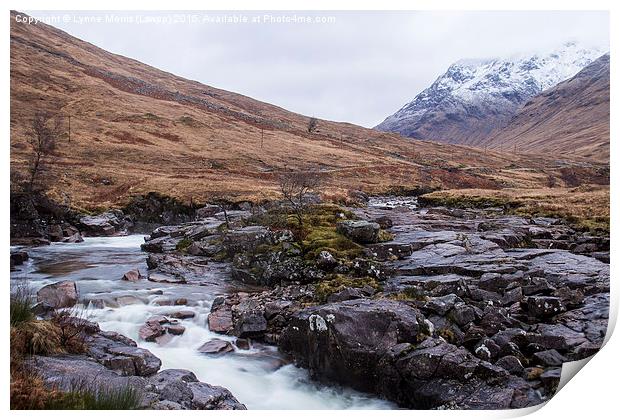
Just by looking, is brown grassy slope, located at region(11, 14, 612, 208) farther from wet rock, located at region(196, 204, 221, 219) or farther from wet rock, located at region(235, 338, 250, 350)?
wet rock, located at region(235, 338, 250, 350)

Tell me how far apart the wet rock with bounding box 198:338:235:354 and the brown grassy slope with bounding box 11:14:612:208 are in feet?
24.0

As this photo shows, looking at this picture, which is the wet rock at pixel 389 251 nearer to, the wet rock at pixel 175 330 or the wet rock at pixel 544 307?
the wet rock at pixel 544 307

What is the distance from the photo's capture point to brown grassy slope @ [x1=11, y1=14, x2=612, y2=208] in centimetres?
3643

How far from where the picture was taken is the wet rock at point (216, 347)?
10454 mm

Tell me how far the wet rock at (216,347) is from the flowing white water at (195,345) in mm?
163

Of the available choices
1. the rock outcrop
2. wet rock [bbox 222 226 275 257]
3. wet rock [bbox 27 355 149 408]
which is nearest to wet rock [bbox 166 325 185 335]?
the rock outcrop

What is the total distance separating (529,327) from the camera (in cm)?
962

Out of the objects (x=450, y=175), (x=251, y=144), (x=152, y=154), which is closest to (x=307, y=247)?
(x=152, y=154)

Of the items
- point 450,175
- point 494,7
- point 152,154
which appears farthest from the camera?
point 450,175

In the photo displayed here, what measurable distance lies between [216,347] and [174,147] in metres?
52.8

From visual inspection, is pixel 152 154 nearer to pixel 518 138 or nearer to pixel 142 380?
pixel 142 380

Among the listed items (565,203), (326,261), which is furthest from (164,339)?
(565,203)

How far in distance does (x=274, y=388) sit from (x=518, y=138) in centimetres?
19253

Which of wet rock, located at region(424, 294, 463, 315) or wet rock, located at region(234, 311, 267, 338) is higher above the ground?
wet rock, located at region(424, 294, 463, 315)
